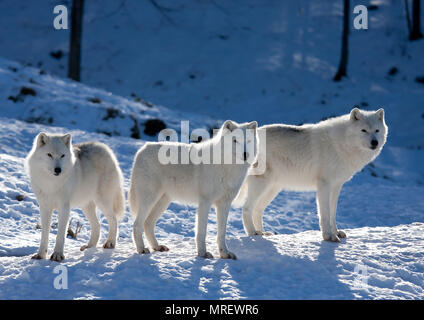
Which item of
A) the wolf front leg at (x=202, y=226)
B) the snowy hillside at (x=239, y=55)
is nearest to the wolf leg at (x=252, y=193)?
the wolf front leg at (x=202, y=226)

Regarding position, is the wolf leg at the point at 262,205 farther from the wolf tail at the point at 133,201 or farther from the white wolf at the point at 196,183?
the wolf tail at the point at 133,201

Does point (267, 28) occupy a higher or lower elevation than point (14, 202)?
higher

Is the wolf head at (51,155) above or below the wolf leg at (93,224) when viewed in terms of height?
above

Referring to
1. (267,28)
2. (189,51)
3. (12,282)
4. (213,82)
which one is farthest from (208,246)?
(267,28)

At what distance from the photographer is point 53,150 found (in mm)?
5934

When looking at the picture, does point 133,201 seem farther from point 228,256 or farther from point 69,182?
point 228,256

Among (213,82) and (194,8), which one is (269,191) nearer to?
(213,82)

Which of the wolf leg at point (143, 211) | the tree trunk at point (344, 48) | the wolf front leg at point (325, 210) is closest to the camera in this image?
the wolf leg at point (143, 211)

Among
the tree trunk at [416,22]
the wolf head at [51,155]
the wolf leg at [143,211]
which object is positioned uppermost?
the tree trunk at [416,22]

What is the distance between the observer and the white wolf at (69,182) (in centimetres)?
598

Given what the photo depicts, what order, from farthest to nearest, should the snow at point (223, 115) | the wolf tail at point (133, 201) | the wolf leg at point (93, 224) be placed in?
1. the wolf leg at point (93, 224)
2. the wolf tail at point (133, 201)
3. the snow at point (223, 115)

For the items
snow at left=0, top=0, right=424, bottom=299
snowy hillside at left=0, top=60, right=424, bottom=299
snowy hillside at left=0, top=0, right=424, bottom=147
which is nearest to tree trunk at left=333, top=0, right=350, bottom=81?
snowy hillside at left=0, top=0, right=424, bottom=147

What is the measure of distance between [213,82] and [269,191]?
14.6 m

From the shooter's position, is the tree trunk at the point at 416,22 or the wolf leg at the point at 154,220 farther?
the tree trunk at the point at 416,22
